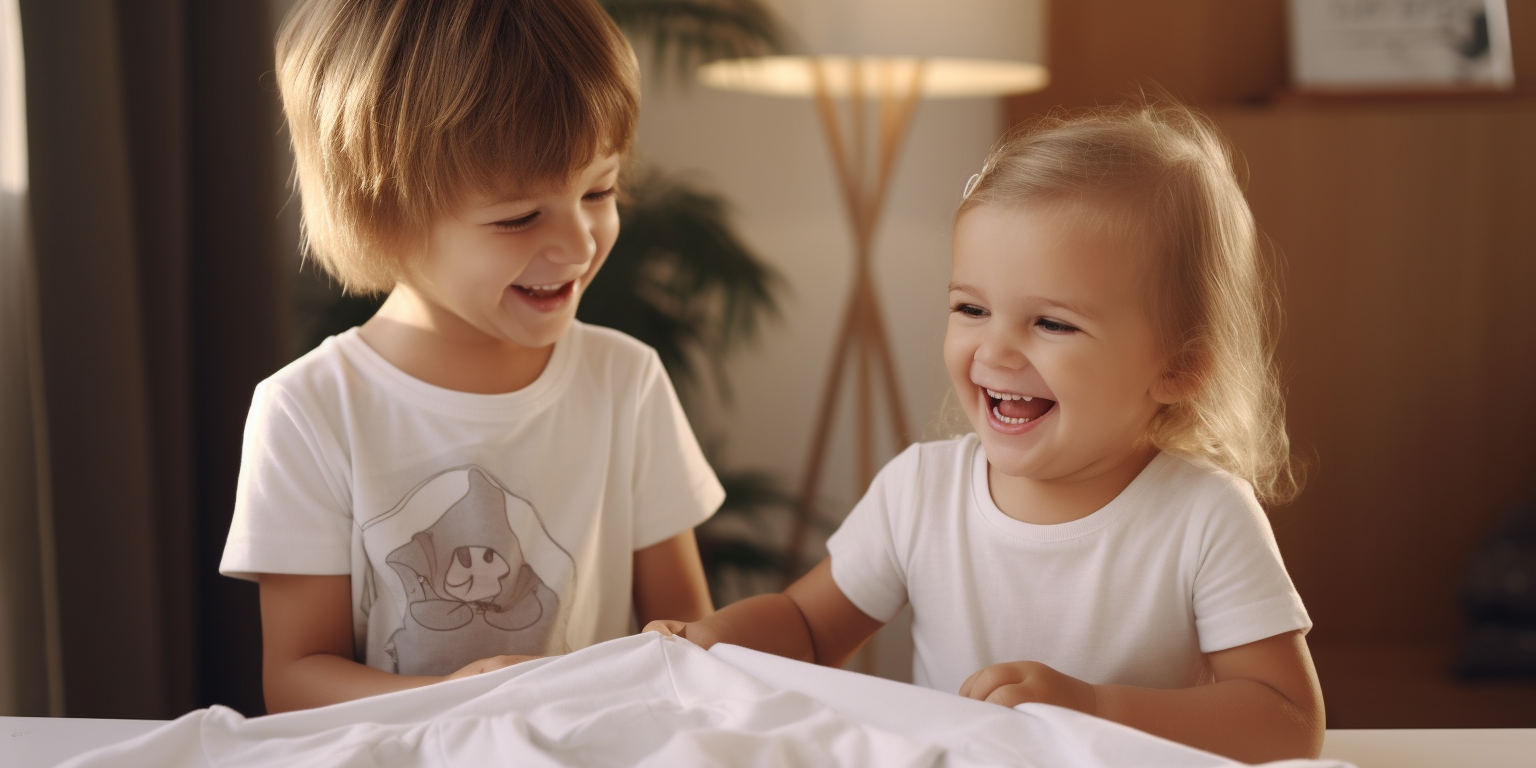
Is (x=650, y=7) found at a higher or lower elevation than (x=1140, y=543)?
higher

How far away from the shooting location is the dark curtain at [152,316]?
132 centimetres

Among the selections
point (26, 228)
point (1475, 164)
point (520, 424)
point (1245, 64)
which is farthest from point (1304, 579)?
point (26, 228)

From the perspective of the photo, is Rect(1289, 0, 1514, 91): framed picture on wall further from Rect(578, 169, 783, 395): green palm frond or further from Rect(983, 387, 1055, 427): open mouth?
Rect(983, 387, 1055, 427): open mouth

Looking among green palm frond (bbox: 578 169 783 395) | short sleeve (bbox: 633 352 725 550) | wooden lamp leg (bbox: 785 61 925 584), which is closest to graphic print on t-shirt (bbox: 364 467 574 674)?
short sleeve (bbox: 633 352 725 550)

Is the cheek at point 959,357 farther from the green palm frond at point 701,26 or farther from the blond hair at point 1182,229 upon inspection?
the green palm frond at point 701,26

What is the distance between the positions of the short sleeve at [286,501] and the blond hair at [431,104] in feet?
0.50

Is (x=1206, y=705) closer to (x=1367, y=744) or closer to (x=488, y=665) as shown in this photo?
(x=1367, y=744)

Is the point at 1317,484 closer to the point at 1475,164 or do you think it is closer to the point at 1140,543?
the point at 1475,164

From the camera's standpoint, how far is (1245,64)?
254cm

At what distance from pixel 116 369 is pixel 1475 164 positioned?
7.47ft

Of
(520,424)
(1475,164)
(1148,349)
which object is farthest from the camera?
(1475,164)

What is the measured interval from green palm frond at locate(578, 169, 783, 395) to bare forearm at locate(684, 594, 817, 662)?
1.11 metres

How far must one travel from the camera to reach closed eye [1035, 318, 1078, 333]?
2.57 ft

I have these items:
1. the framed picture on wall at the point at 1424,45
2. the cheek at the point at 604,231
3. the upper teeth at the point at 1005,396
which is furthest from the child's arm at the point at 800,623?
the framed picture on wall at the point at 1424,45
